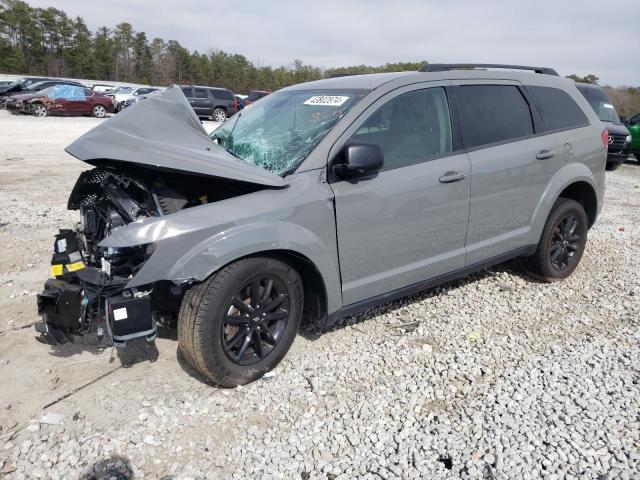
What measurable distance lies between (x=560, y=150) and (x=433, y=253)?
1.69m

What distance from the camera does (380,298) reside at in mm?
3467

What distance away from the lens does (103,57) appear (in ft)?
225

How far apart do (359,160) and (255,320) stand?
1149 mm

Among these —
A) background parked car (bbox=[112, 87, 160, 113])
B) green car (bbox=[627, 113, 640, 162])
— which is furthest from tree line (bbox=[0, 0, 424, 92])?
green car (bbox=[627, 113, 640, 162])

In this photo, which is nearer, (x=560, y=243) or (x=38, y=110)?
(x=560, y=243)

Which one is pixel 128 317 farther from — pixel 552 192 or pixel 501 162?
pixel 552 192

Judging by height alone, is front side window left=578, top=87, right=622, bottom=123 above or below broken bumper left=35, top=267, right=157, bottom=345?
→ above

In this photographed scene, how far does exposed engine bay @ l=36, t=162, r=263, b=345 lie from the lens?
2.68 m

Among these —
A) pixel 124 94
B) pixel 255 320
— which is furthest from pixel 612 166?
pixel 124 94

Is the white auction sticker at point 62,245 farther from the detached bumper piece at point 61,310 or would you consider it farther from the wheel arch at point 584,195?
the wheel arch at point 584,195

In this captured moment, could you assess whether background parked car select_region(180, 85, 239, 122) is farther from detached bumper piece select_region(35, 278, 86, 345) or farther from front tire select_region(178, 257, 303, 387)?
front tire select_region(178, 257, 303, 387)

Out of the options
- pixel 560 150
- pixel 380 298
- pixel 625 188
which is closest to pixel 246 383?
pixel 380 298

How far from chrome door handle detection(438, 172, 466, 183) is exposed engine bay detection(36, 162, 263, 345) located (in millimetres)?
1383

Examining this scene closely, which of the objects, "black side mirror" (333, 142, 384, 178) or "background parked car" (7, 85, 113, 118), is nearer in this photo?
"black side mirror" (333, 142, 384, 178)
